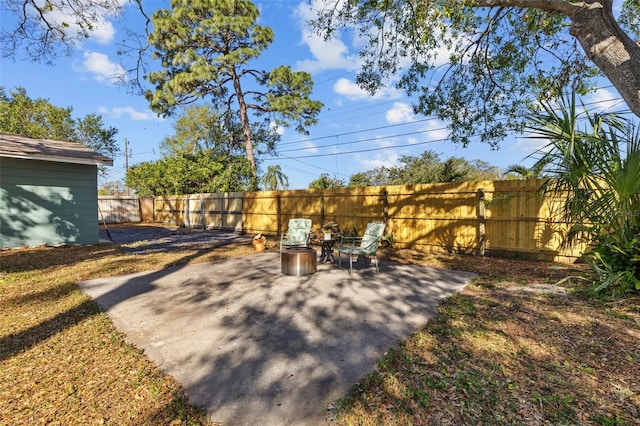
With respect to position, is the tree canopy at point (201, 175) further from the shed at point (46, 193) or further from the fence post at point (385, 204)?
the fence post at point (385, 204)

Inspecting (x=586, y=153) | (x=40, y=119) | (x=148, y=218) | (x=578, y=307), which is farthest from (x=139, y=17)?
(x=40, y=119)

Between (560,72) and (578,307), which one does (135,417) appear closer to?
(578,307)

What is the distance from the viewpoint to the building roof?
769 cm

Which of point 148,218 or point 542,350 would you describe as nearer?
point 542,350

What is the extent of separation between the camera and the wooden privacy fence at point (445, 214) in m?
6.13

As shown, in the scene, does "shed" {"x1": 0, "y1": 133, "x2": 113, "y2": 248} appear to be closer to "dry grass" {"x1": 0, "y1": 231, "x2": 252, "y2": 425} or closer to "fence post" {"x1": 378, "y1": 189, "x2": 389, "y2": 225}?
"dry grass" {"x1": 0, "y1": 231, "x2": 252, "y2": 425}

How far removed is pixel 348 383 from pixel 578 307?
322 centimetres

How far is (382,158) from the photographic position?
86.3 ft

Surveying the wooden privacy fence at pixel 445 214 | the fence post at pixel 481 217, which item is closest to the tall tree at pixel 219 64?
the wooden privacy fence at pixel 445 214

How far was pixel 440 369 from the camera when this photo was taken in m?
2.33

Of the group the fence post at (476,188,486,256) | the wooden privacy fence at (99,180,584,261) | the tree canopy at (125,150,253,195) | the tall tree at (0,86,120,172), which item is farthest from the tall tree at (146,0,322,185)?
the fence post at (476,188,486,256)

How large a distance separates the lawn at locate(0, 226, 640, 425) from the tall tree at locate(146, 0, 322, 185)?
12.6 meters

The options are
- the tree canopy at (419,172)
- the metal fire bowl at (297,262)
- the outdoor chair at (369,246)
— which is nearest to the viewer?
the metal fire bowl at (297,262)

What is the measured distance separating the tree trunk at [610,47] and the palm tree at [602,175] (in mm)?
398
